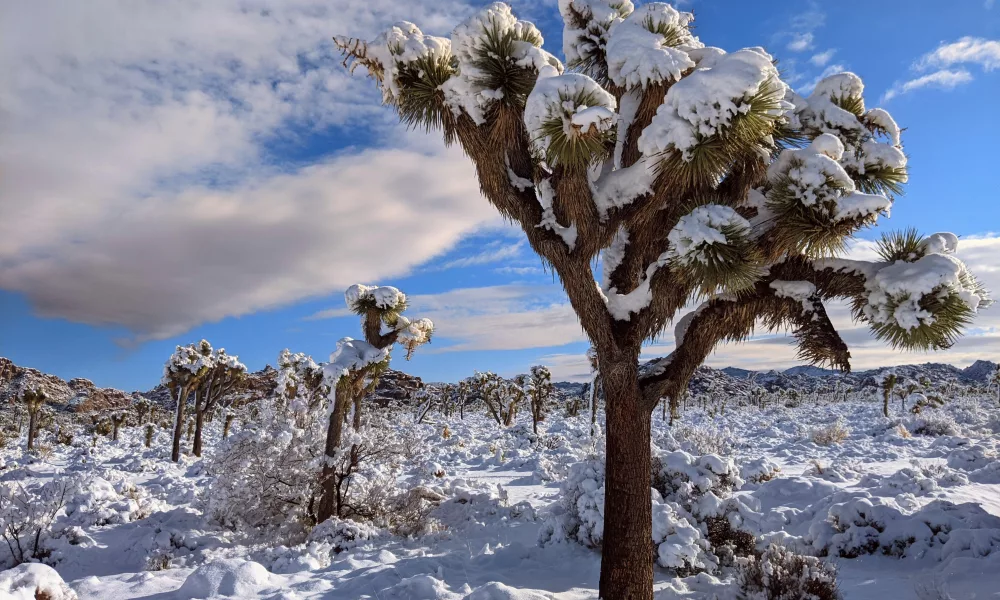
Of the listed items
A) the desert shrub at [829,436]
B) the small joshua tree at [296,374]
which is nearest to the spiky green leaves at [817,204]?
the small joshua tree at [296,374]

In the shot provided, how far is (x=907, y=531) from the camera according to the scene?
7.62 meters

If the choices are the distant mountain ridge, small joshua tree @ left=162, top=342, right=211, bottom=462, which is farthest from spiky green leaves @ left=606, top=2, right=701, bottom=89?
the distant mountain ridge

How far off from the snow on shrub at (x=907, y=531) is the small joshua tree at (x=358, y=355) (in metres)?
7.66

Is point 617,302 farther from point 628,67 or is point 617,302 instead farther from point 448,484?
point 448,484

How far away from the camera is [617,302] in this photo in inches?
239

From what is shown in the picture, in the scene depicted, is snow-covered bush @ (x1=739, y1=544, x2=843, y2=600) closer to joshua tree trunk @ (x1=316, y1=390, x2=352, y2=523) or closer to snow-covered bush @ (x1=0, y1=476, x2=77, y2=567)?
joshua tree trunk @ (x1=316, y1=390, x2=352, y2=523)

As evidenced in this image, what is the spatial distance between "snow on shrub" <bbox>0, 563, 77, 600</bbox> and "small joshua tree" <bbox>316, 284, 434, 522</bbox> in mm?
4708

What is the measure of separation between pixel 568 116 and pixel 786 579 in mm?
5380

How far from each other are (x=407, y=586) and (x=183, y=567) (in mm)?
3946

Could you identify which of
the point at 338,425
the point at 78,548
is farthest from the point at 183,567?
the point at 338,425

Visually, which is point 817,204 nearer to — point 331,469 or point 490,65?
point 490,65

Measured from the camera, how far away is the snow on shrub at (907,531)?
Answer: 7070 millimetres

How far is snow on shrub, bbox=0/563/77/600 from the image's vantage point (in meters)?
4.77

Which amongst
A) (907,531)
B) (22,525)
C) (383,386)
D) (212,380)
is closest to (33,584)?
(22,525)
